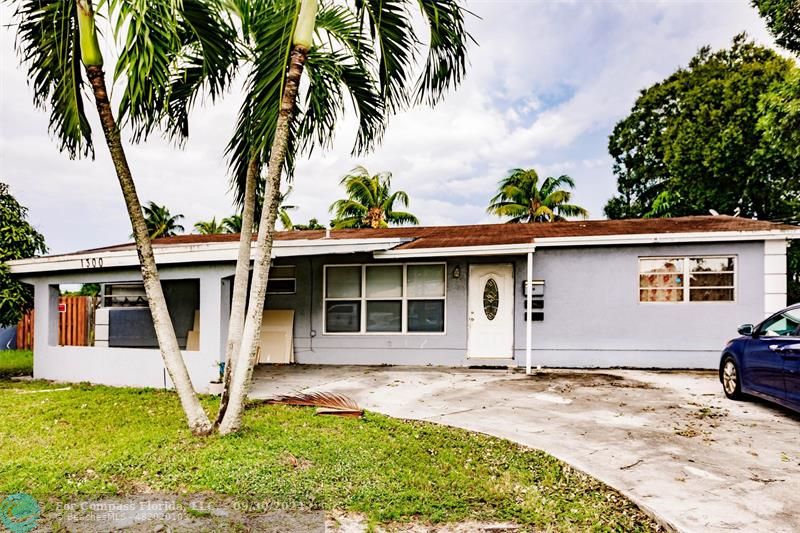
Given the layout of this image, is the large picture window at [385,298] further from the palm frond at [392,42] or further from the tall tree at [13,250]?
the tall tree at [13,250]

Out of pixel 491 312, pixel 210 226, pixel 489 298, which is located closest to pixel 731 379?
pixel 491 312

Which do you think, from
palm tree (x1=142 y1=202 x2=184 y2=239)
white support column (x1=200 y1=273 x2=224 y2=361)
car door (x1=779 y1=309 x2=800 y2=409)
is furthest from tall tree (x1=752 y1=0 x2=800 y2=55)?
palm tree (x1=142 y1=202 x2=184 y2=239)

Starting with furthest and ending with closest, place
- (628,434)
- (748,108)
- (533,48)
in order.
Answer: (748,108) → (533,48) → (628,434)

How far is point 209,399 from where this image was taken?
7441mm

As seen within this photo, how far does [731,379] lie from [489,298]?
4.66 m

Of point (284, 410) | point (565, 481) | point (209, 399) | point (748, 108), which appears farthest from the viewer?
point (748, 108)

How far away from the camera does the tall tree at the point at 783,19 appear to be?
12.4m

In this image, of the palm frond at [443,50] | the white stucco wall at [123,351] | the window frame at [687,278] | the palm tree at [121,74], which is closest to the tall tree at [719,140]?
the window frame at [687,278]

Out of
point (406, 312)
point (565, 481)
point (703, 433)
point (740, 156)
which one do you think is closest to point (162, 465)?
point (565, 481)

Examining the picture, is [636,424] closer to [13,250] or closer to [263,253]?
[263,253]

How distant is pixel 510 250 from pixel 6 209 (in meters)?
9.72

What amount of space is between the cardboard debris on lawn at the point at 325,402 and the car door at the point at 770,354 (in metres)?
5.13

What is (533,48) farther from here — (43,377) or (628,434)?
(43,377)

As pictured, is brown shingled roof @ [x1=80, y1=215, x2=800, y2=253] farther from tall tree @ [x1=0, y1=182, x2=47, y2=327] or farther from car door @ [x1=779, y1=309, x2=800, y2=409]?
car door @ [x1=779, y1=309, x2=800, y2=409]
